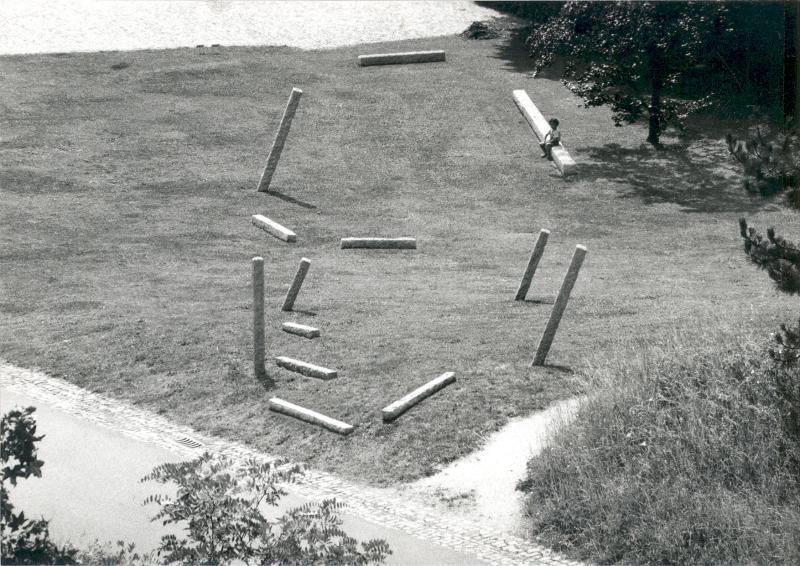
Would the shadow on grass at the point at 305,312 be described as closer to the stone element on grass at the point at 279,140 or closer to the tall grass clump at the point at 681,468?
the tall grass clump at the point at 681,468

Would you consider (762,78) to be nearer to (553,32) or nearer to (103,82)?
(553,32)

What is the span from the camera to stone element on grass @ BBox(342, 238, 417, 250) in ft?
73.8

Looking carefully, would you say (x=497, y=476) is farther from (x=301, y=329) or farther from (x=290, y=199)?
(x=290, y=199)

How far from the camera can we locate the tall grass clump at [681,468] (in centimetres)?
1087

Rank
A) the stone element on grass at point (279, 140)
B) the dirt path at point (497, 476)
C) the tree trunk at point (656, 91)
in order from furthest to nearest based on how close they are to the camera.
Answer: the tree trunk at point (656, 91)
the stone element on grass at point (279, 140)
the dirt path at point (497, 476)

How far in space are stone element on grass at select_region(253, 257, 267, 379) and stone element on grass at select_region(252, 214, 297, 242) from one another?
23.5 feet

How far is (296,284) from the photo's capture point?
59.2 ft

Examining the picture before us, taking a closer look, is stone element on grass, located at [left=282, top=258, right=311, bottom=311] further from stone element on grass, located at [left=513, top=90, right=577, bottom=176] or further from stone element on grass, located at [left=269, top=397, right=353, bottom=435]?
stone element on grass, located at [left=513, top=90, right=577, bottom=176]

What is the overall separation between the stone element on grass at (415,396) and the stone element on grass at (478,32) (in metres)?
25.6

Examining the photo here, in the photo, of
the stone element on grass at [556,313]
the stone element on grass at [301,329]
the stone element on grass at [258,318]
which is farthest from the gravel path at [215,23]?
the stone element on grass at [556,313]

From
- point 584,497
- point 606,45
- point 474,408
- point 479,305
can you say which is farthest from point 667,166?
point 584,497

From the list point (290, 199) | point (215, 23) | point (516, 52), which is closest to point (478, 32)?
point (516, 52)

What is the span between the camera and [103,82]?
31328 mm

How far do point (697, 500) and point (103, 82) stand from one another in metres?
25.1
